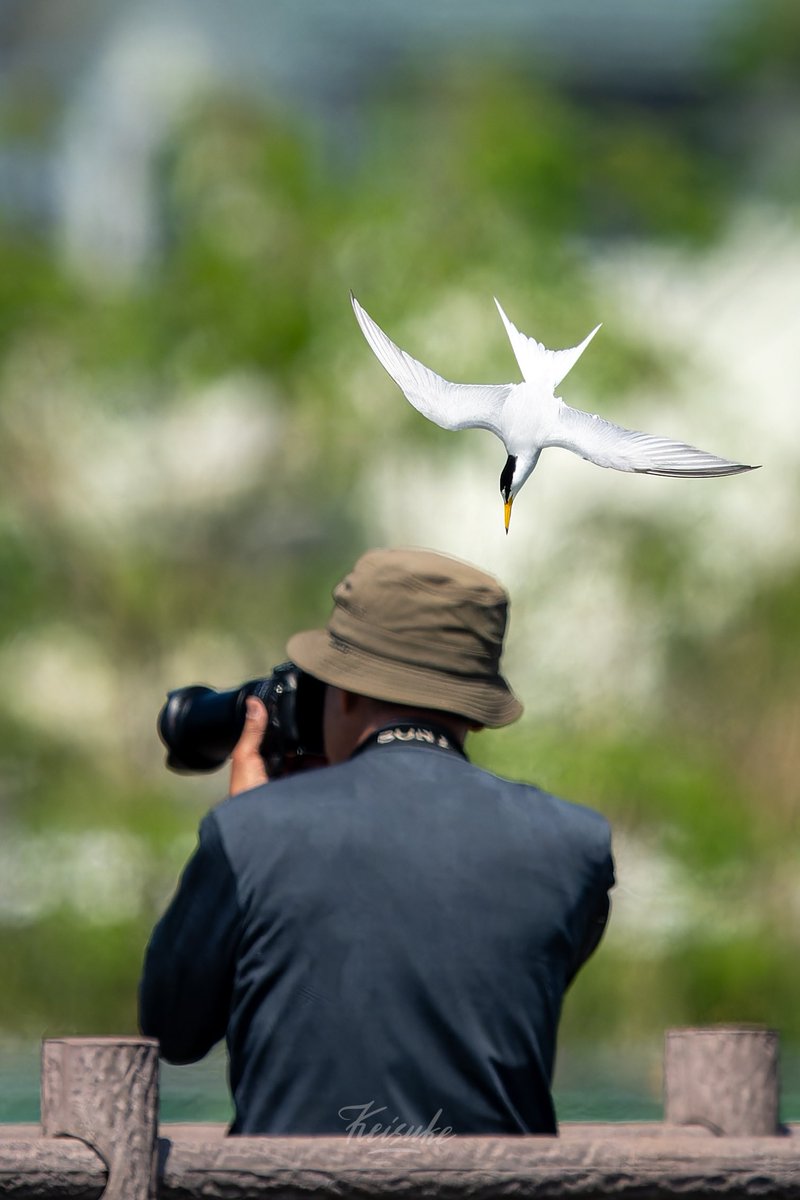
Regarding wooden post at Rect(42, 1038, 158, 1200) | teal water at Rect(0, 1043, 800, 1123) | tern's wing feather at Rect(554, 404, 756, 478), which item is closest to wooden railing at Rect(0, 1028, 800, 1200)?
wooden post at Rect(42, 1038, 158, 1200)

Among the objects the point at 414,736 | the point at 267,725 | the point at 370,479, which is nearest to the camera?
the point at 414,736

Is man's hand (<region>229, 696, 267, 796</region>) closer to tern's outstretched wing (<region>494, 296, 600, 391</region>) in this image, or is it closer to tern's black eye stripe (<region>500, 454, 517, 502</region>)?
tern's black eye stripe (<region>500, 454, 517, 502</region>)

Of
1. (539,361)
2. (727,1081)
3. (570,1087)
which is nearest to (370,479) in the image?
(570,1087)

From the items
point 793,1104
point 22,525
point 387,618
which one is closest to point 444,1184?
point 387,618

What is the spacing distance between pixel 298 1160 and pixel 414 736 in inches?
12.7

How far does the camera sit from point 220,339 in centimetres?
684

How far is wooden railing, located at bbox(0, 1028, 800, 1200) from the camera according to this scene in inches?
51.6

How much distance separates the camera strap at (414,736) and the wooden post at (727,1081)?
1.42 feet

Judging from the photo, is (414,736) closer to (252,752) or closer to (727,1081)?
(252,752)

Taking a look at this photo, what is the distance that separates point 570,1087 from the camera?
5379mm

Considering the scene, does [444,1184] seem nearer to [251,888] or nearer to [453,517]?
[251,888]

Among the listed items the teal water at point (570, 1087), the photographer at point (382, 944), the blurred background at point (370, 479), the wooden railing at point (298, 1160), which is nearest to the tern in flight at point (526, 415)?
the photographer at point (382, 944)

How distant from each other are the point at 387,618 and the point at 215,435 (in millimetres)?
5373

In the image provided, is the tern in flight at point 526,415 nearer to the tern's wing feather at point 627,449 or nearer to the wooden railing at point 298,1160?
the tern's wing feather at point 627,449
